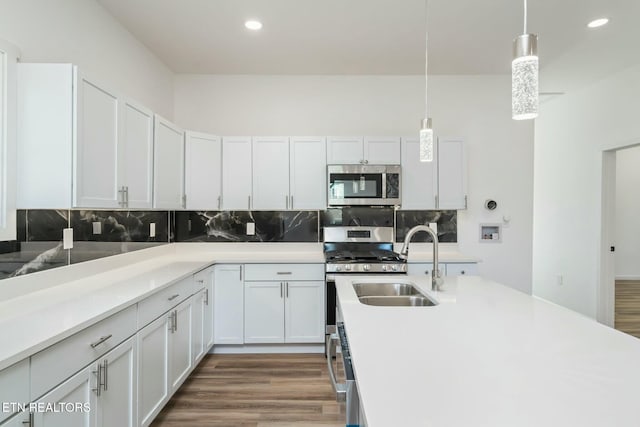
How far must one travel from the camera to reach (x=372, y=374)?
91cm

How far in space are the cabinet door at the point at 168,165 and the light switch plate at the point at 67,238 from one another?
2.09ft

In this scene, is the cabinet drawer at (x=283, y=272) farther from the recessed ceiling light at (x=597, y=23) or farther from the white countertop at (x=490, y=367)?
the recessed ceiling light at (x=597, y=23)

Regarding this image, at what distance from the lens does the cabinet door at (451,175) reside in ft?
11.5

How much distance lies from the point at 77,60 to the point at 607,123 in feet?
17.4

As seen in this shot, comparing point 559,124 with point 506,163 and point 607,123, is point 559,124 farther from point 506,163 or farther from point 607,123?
point 506,163

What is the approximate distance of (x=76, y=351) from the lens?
52.9 inches

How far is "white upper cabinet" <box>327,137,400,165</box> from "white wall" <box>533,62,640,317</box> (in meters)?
2.58

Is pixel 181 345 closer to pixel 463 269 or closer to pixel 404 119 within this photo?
pixel 463 269

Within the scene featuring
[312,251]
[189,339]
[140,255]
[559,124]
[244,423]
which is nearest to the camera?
[244,423]

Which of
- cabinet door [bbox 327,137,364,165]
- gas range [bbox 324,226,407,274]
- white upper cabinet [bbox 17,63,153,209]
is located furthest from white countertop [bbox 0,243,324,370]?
cabinet door [bbox 327,137,364,165]

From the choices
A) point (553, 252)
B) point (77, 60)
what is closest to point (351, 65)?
point (77, 60)

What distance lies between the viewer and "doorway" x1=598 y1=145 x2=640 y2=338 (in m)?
4.04

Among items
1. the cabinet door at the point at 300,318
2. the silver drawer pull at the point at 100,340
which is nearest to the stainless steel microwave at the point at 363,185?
the cabinet door at the point at 300,318

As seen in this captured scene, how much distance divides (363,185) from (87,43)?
8.22 ft
